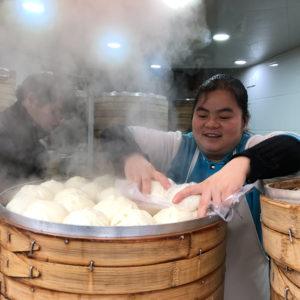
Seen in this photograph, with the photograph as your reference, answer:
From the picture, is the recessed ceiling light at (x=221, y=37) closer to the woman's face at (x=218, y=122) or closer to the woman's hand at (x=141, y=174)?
the woman's face at (x=218, y=122)

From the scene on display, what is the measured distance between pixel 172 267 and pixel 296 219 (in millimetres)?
375

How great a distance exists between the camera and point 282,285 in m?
0.86

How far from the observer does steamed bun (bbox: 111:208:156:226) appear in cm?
95

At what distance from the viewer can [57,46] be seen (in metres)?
1.39

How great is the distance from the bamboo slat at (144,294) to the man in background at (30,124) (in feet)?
3.11

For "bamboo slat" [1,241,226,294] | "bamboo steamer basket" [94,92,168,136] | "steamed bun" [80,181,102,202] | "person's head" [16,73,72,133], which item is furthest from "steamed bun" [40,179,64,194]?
"bamboo steamer basket" [94,92,168,136]

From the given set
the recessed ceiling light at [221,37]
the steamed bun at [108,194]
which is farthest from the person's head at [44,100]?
the recessed ceiling light at [221,37]

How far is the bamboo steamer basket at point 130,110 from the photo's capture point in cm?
233

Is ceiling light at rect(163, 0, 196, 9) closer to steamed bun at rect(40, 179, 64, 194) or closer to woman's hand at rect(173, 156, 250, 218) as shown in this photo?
woman's hand at rect(173, 156, 250, 218)

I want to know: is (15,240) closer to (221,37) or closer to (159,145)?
(159,145)

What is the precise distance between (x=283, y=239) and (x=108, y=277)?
Result: 1.69 ft

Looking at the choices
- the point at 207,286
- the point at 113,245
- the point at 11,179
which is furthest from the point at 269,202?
the point at 11,179

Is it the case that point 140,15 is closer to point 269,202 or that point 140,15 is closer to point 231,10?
point 269,202

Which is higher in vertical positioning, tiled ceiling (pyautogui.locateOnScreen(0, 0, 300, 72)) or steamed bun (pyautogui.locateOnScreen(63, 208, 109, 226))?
tiled ceiling (pyautogui.locateOnScreen(0, 0, 300, 72))
